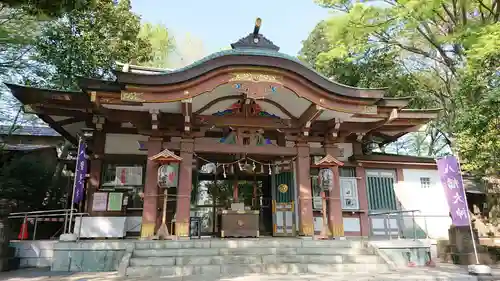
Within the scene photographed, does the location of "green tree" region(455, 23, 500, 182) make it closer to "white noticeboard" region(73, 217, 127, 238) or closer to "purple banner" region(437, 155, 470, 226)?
"purple banner" region(437, 155, 470, 226)

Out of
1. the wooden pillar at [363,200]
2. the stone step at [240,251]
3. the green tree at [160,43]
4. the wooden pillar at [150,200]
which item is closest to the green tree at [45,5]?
the wooden pillar at [150,200]

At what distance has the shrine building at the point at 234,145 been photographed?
28.8 feet

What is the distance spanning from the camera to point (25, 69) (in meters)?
14.8

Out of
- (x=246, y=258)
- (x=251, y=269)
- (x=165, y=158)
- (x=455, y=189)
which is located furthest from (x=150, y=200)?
(x=455, y=189)

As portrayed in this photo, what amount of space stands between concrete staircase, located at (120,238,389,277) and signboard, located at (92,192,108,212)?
2825 mm

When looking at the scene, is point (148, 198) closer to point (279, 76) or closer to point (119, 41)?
point (279, 76)

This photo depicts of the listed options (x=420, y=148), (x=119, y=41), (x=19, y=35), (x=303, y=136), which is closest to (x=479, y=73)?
(x=303, y=136)

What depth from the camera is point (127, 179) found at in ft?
34.0

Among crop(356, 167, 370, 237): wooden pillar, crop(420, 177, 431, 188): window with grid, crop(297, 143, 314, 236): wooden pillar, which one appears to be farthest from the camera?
crop(420, 177, 431, 188): window with grid

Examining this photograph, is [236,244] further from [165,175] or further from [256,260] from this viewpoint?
[165,175]

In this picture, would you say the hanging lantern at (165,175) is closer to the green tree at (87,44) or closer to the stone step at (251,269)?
the stone step at (251,269)

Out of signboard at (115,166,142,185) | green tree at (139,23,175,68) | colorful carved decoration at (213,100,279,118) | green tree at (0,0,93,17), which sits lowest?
signboard at (115,166,142,185)

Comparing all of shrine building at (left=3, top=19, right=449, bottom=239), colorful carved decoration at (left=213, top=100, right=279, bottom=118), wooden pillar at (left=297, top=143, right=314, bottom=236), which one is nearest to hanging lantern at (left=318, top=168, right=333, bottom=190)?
shrine building at (left=3, top=19, right=449, bottom=239)

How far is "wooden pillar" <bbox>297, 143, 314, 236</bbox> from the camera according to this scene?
9500mm
